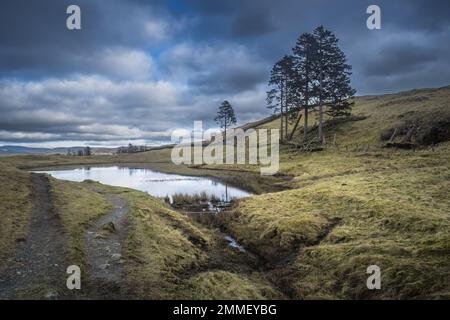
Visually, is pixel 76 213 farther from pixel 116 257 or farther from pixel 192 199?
pixel 192 199

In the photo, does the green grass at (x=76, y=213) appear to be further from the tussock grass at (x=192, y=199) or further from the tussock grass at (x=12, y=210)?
the tussock grass at (x=192, y=199)

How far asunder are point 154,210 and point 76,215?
6366 mm

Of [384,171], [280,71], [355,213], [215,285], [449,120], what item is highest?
[280,71]

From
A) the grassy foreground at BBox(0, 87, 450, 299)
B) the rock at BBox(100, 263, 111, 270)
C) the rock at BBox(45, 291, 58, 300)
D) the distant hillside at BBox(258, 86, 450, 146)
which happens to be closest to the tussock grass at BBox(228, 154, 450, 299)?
the grassy foreground at BBox(0, 87, 450, 299)

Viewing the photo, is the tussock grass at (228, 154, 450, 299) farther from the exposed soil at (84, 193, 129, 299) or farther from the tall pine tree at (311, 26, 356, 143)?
the tall pine tree at (311, 26, 356, 143)

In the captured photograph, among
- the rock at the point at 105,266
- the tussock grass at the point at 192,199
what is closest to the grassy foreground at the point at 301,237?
the rock at the point at 105,266

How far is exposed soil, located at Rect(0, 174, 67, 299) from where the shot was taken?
11.4 meters

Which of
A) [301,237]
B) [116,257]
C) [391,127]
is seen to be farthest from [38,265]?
[391,127]

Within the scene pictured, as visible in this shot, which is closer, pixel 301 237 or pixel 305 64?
pixel 301 237

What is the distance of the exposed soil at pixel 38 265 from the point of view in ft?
37.5

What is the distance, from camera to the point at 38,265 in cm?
1369

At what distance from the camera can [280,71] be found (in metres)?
74.8
